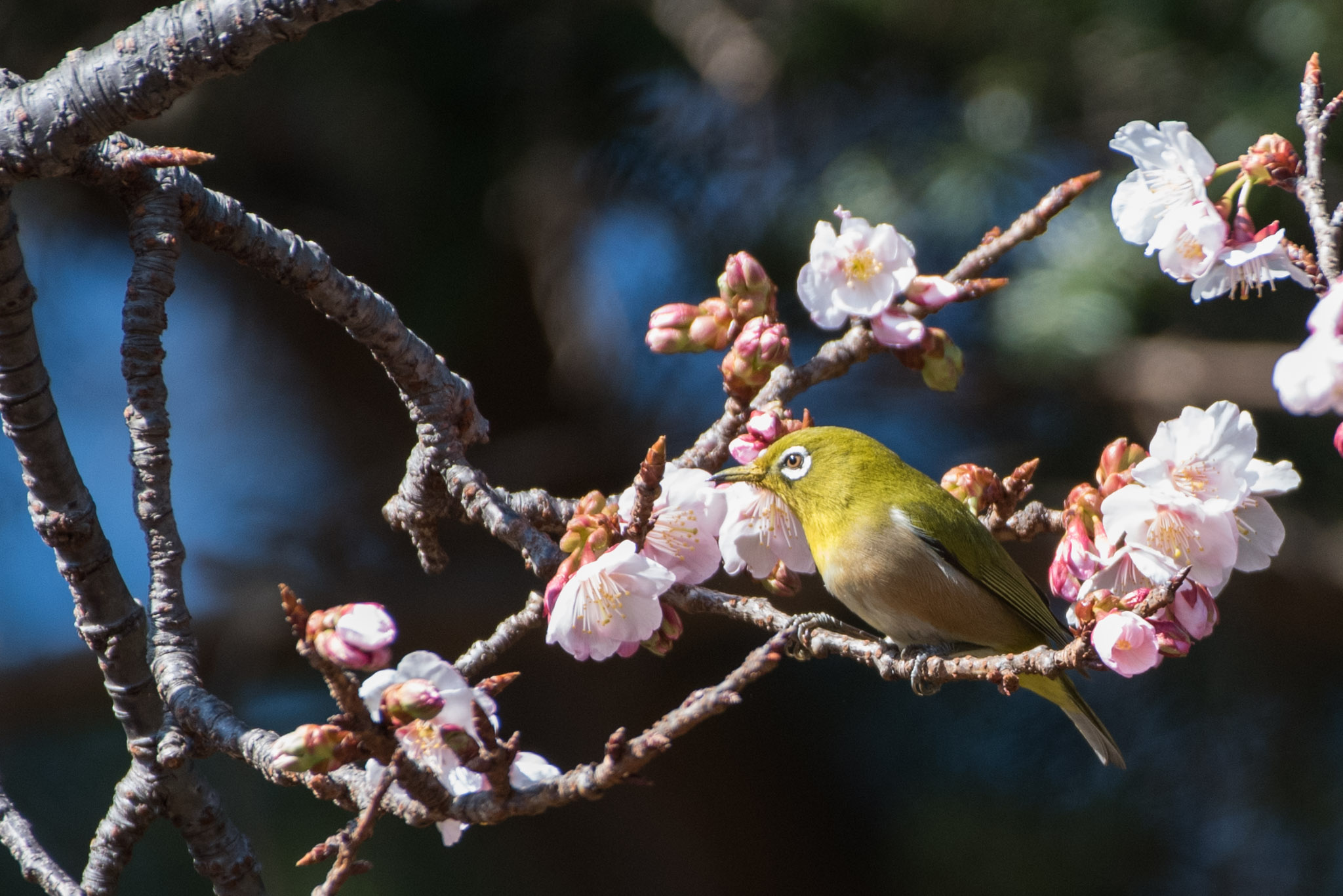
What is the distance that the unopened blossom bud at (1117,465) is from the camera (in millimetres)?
1078

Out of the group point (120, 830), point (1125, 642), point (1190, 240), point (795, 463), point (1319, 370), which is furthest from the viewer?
point (795, 463)

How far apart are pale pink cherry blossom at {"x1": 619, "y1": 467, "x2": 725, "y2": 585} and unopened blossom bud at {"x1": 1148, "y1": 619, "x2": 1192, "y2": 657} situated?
457 mm

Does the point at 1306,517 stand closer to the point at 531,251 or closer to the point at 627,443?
the point at 627,443

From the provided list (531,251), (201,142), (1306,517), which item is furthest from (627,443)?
(1306,517)

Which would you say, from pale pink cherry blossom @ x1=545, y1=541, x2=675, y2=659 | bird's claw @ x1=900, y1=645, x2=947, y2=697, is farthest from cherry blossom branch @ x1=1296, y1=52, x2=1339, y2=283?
pale pink cherry blossom @ x1=545, y1=541, x2=675, y2=659

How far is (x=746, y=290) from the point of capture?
51.3 inches

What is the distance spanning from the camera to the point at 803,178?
8.58 ft

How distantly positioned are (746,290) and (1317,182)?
23.5 inches

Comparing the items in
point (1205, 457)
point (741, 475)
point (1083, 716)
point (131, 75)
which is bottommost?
point (1083, 716)

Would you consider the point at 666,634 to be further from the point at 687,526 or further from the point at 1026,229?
the point at 1026,229

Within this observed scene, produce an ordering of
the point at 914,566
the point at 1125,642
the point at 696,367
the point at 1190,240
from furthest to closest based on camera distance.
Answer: the point at 696,367, the point at 914,566, the point at 1190,240, the point at 1125,642

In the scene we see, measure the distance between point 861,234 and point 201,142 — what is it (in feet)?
6.39

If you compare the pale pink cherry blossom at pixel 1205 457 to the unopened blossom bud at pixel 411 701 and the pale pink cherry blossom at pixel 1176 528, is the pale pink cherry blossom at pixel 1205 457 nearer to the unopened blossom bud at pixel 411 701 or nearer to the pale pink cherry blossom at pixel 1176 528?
the pale pink cherry blossom at pixel 1176 528

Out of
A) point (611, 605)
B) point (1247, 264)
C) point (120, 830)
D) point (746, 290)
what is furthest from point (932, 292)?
point (120, 830)
